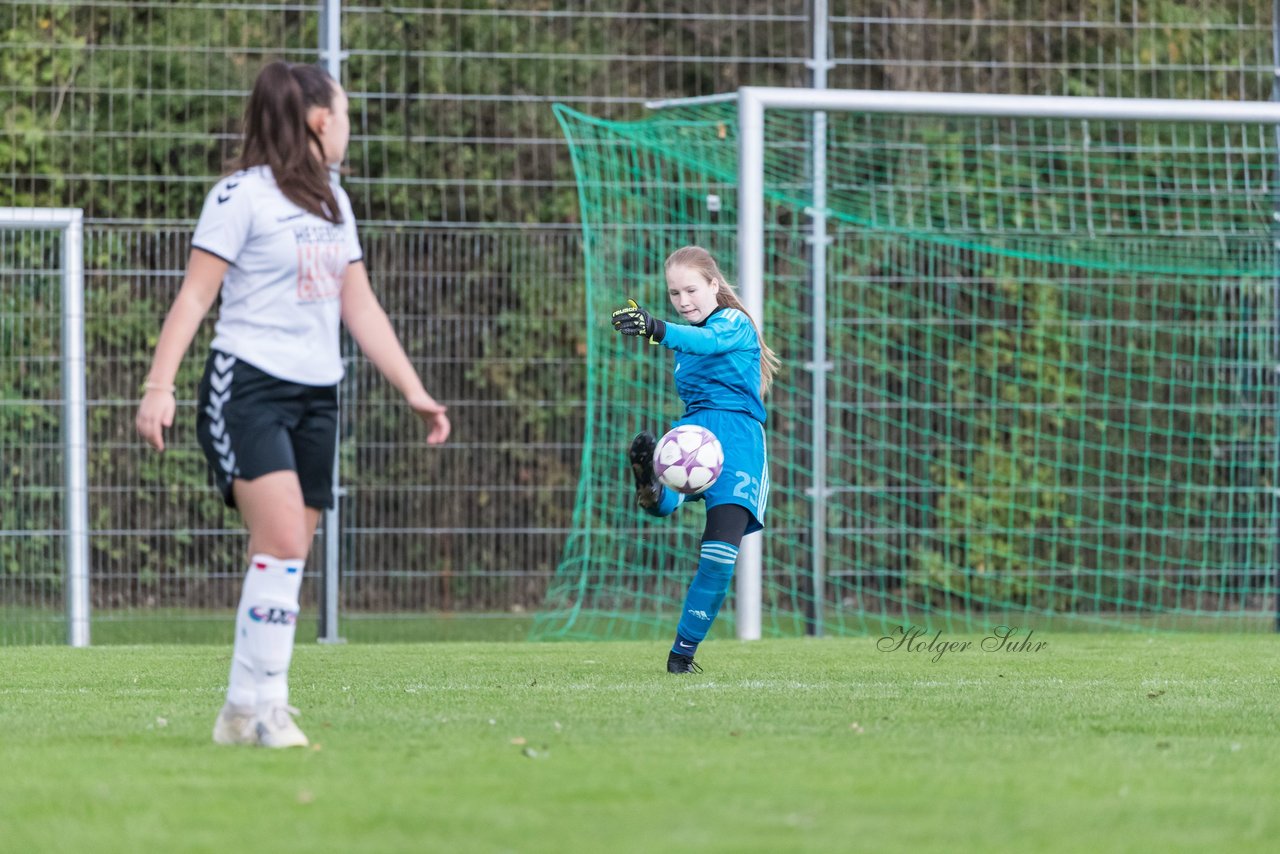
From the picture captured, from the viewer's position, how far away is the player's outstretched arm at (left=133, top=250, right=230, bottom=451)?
4500 mm

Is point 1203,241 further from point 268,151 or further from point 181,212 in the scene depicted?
point 268,151

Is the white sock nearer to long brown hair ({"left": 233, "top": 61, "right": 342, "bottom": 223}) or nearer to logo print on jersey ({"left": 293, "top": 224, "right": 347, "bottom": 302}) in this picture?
logo print on jersey ({"left": 293, "top": 224, "right": 347, "bottom": 302})

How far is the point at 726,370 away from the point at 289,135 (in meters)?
2.75

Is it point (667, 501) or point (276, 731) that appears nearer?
point (276, 731)

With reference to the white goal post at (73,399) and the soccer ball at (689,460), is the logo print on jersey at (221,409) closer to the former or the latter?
the soccer ball at (689,460)

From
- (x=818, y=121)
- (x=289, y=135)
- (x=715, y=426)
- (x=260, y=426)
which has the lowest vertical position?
(x=715, y=426)

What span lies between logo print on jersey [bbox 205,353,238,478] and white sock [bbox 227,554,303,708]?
0.83ft

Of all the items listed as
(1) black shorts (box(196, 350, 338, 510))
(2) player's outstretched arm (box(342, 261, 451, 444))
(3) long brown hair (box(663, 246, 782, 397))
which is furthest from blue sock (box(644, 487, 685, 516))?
(1) black shorts (box(196, 350, 338, 510))

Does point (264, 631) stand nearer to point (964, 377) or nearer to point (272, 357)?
point (272, 357)

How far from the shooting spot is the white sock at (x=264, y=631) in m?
4.54

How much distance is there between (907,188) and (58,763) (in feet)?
30.3

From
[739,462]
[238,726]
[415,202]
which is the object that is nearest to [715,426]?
[739,462]

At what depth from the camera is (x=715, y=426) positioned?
7.11m

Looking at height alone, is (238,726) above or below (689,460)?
below
